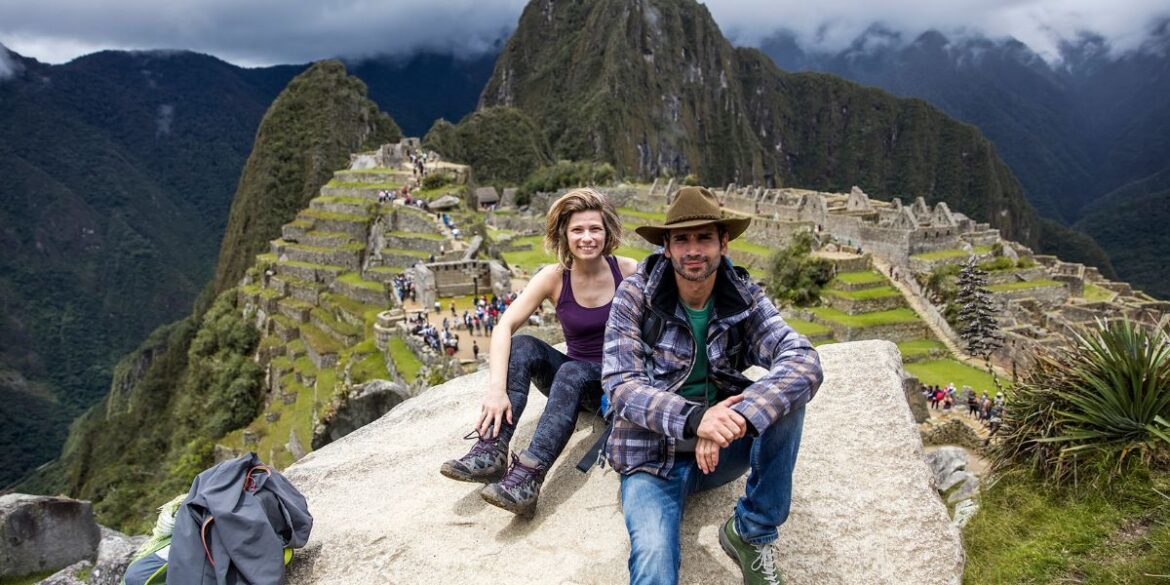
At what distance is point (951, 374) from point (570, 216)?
2064 cm

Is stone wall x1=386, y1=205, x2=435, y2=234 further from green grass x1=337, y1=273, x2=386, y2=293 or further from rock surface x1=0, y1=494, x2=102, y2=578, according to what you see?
rock surface x1=0, y1=494, x2=102, y2=578

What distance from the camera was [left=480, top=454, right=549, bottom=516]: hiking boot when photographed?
132 inches

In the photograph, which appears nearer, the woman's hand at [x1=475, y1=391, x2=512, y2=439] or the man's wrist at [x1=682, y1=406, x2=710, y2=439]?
the man's wrist at [x1=682, y1=406, x2=710, y2=439]

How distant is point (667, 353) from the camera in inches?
127

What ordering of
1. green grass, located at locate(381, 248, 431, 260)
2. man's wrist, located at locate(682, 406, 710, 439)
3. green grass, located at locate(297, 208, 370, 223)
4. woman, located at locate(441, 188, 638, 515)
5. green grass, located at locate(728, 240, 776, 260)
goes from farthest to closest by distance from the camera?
green grass, located at locate(728, 240, 776, 260) → green grass, located at locate(297, 208, 370, 223) → green grass, located at locate(381, 248, 431, 260) → woman, located at locate(441, 188, 638, 515) → man's wrist, located at locate(682, 406, 710, 439)

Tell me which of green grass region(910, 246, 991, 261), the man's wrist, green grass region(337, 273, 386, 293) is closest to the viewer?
the man's wrist

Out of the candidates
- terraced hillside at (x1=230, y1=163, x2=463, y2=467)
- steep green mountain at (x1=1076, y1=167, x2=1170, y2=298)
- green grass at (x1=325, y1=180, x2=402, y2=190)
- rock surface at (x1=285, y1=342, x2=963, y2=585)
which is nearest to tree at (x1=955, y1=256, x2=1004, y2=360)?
terraced hillside at (x1=230, y1=163, x2=463, y2=467)

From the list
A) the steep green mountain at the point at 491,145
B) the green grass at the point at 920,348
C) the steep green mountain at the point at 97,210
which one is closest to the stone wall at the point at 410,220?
the green grass at the point at 920,348

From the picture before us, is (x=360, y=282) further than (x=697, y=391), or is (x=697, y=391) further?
(x=360, y=282)

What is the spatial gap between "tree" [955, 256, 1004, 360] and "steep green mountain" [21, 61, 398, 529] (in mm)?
26077

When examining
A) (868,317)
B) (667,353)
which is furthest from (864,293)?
(667,353)

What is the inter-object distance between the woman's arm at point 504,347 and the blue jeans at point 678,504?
0.84 m

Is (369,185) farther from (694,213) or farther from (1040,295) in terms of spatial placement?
(694,213)

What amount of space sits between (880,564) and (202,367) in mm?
36698
